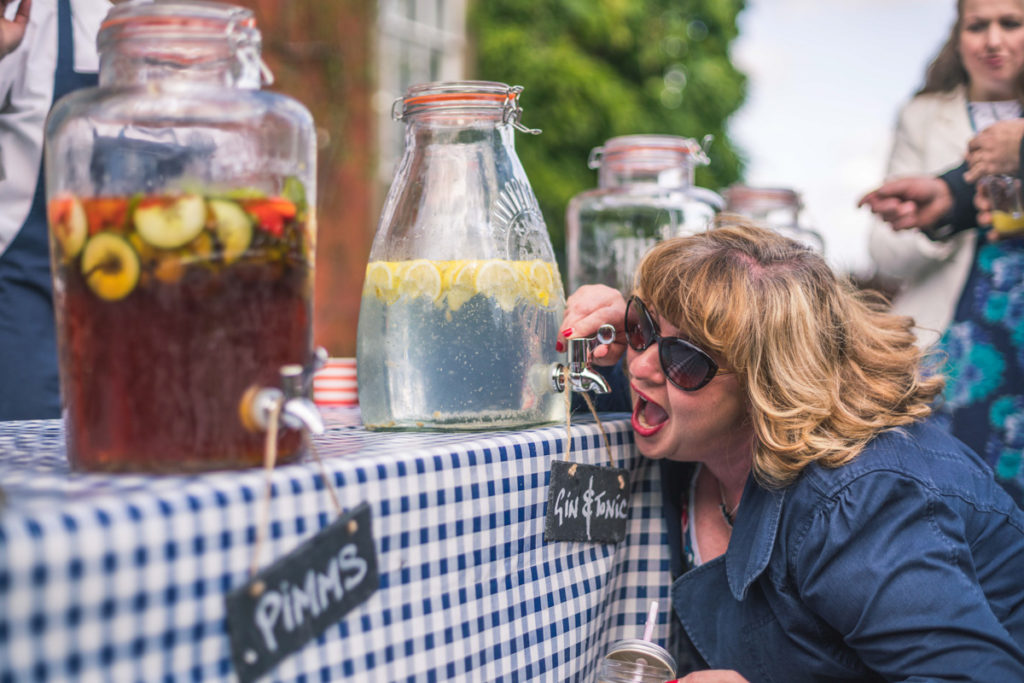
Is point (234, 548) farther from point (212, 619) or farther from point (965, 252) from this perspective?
point (965, 252)

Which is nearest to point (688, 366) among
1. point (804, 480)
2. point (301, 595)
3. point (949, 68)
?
point (804, 480)

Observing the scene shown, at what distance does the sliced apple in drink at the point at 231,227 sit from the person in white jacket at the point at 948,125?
1768 millimetres

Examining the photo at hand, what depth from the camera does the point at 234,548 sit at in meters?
0.84

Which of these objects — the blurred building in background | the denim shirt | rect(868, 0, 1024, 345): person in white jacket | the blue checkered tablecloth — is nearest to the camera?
the blue checkered tablecloth

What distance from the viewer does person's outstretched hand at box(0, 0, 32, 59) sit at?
146 centimetres

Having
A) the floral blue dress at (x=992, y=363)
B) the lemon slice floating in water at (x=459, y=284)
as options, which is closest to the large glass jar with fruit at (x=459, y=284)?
the lemon slice floating in water at (x=459, y=284)

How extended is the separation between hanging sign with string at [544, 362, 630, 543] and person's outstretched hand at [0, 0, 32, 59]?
1.00 metres

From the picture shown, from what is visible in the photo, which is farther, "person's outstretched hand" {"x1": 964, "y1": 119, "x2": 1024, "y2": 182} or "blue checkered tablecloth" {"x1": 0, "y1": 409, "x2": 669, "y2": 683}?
"person's outstretched hand" {"x1": 964, "y1": 119, "x2": 1024, "y2": 182}

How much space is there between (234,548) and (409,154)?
2.31 ft

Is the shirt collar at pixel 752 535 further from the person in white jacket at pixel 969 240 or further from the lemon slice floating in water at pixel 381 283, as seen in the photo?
the person in white jacket at pixel 969 240

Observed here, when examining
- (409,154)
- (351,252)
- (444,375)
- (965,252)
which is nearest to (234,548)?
(444,375)

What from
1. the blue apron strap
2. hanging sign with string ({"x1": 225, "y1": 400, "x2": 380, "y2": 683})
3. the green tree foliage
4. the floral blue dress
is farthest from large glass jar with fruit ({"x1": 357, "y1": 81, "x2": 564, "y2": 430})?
the green tree foliage

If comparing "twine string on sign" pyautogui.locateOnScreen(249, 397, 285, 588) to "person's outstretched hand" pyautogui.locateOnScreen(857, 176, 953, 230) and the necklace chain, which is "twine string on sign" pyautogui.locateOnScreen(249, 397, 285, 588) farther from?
"person's outstretched hand" pyautogui.locateOnScreen(857, 176, 953, 230)

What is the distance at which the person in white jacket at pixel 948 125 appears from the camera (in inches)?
85.6
